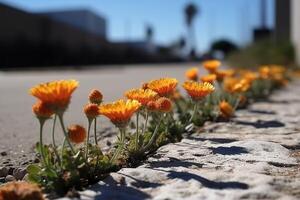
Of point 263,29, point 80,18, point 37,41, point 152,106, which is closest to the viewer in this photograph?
point 152,106

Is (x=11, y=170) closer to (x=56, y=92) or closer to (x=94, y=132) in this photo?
(x=94, y=132)

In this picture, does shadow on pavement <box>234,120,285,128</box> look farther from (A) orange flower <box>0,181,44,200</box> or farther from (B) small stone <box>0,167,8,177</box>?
(A) orange flower <box>0,181,44,200</box>

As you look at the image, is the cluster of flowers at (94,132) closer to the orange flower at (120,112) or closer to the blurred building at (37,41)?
the orange flower at (120,112)

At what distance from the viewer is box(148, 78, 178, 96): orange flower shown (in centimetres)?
318

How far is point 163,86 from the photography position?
318 cm

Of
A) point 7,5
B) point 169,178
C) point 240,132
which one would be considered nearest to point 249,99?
point 240,132

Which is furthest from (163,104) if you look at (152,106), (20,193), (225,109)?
(225,109)

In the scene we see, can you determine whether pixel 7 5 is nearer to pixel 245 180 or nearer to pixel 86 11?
pixel 86 11

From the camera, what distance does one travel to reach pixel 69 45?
6575 cm

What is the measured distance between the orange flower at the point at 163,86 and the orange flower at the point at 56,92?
3.08 feet

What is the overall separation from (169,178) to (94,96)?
73cm

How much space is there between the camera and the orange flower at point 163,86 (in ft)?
10.4

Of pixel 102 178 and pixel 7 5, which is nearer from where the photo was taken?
pixel 102 178

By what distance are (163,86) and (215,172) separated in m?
0.67
